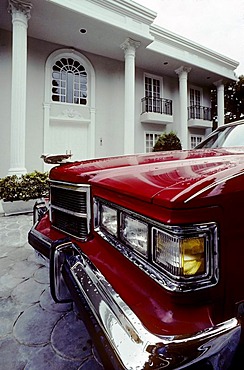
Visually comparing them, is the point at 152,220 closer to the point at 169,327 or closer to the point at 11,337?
the point at 169,327

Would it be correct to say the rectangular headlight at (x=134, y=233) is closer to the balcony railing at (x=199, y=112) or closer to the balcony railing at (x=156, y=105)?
the balcony railing at (x=156, y=105)

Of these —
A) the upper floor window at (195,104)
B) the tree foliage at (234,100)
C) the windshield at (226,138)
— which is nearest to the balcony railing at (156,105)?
the upper floor window at (195,104)

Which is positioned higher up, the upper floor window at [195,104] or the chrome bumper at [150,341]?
the upper floor window at [195,104]

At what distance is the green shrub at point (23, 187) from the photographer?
4914mm

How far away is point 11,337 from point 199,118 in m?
12.3

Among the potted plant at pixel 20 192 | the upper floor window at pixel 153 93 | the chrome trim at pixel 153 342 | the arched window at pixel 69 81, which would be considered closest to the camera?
the chrome trim at pixel 153 342

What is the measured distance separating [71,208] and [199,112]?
12.2 meters

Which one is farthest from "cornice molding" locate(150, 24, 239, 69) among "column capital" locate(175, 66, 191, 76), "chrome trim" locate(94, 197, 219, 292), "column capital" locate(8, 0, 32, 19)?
"chrome trim" locate(94, 197, 219, 292)

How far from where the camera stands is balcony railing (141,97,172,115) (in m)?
10.1

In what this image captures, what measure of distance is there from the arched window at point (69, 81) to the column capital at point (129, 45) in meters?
1.72

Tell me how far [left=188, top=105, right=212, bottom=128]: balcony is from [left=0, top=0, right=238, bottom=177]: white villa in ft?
0.42

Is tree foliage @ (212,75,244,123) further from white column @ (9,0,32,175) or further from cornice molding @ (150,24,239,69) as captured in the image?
white column @ (9,0,32,175)

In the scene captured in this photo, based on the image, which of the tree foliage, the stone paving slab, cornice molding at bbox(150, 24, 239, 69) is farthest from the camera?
the tree foliage

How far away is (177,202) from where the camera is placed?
0.73 m
